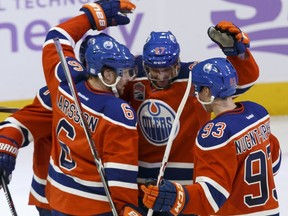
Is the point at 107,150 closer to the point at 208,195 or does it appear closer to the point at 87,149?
the point at 87,149

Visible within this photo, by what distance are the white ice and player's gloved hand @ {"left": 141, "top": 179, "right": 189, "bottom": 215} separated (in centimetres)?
161

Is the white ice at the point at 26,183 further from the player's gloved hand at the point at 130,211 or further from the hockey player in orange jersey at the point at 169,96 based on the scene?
the player's gloved hand at the point at 130,211

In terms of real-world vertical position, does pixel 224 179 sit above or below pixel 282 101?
above

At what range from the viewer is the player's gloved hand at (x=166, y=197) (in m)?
3.06

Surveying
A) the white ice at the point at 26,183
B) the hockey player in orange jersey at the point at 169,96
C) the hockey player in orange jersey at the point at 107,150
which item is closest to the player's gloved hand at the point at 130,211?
the hockey player in orange jersey at the point at 107,150

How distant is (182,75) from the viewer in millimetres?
3523

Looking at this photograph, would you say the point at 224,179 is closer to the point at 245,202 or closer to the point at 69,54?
the point at 245,202

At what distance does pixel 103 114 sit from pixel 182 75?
0.39 meters

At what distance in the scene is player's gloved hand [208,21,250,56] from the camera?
3453 mm

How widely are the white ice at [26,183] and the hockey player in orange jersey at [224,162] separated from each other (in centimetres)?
139

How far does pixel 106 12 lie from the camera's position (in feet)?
12.3

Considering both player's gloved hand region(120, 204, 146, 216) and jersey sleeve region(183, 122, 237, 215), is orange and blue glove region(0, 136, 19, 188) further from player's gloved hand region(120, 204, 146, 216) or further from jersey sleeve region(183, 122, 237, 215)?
jersey sleeve region(183, 122, 237, 215)

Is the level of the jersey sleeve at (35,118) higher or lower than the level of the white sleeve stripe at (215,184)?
lower

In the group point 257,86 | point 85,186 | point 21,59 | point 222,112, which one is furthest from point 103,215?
point 257,86
